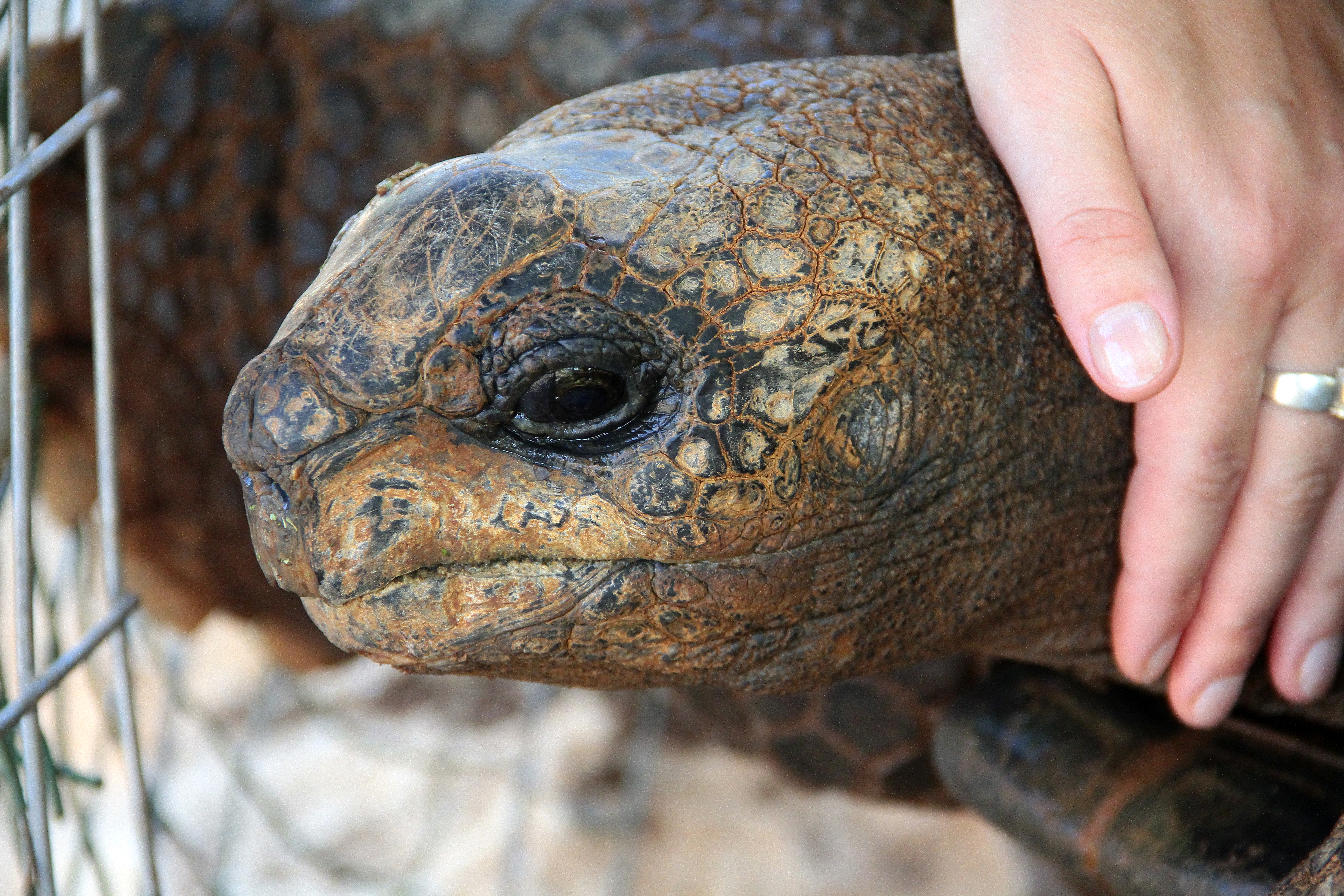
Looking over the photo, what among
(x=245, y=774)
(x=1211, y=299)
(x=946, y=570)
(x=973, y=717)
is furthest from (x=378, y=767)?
(x=1211, y=299)

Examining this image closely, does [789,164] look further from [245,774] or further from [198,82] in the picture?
[245,774]

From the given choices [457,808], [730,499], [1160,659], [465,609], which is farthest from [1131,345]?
[457,808]

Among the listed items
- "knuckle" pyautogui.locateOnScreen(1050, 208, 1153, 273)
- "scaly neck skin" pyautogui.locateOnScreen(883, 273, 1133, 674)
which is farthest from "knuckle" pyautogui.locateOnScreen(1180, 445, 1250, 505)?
"knuckle" pyautogui.locateOnScreen(1050, 208, 1153, 273)

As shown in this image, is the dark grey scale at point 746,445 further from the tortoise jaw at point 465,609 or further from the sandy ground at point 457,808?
the sandy ground at point 457,808

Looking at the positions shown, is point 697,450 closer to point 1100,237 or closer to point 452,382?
point 452,382

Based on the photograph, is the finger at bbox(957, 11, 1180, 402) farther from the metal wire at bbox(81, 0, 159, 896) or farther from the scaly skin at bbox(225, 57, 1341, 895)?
the metal wire at bbox(81, 0, 159, 896)

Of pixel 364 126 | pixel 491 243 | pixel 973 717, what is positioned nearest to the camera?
pixel 491 243

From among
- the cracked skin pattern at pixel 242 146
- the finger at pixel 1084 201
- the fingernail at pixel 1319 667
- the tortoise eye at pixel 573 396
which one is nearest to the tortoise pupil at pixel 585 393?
the tortoise eye at pixel 573 396
